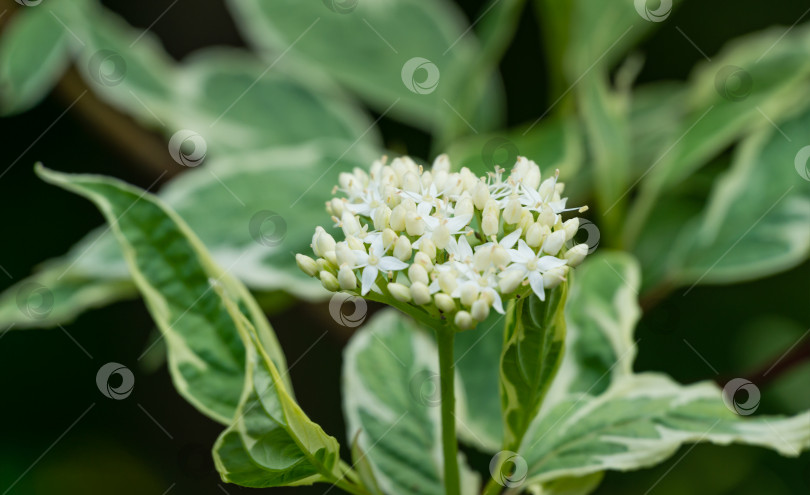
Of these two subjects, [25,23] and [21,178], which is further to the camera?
[21,178]

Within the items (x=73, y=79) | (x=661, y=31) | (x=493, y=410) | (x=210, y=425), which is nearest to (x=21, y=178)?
(x=73, y=79)

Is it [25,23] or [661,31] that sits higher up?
[661,31]

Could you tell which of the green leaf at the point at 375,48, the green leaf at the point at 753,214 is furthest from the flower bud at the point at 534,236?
the green leaf at the point at 375,48

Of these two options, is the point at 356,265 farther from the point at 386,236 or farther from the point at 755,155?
the point at 755,155

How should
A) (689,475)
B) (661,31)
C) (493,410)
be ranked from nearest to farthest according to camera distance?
(493,410), (689,475), (661,31)

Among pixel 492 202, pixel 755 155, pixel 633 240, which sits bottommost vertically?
pixel 492 202

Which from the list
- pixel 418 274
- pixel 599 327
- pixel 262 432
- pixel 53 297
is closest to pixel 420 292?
pixel 418 274

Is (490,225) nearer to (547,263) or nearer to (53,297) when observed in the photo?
(547,263)

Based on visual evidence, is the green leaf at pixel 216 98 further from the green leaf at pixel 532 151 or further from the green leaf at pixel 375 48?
the green leaf at pixel 532 151
